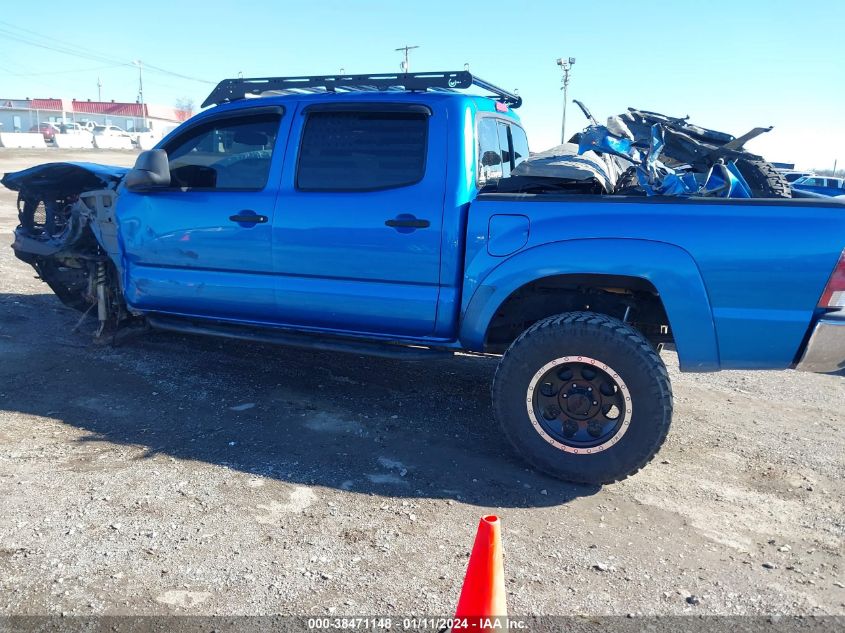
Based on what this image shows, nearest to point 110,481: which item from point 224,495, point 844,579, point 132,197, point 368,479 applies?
point 224,495

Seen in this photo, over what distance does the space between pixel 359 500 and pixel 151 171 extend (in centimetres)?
262

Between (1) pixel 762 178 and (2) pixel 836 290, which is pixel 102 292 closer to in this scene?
(1) pixel 762 178

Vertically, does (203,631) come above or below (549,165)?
below

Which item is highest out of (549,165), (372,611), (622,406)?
(549,165)

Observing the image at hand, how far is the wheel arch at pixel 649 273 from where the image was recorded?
3.19 metres

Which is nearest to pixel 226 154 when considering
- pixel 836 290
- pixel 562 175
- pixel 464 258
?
pixel 464 258

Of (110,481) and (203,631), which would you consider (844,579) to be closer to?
(203,631)

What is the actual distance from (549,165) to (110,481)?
9.56 ft

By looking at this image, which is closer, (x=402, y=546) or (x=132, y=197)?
(x=402, y=546)

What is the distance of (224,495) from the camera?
3.19 m

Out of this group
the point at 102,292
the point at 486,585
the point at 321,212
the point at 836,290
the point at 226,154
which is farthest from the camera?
the point at 102,292

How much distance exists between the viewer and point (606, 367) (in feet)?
10.8

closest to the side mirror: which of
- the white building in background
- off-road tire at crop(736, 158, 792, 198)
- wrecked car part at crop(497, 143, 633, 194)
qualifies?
wrecked car part at crop(497, 143, 633, 194)

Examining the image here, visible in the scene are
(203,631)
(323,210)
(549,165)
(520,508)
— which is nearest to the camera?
(203,631)
